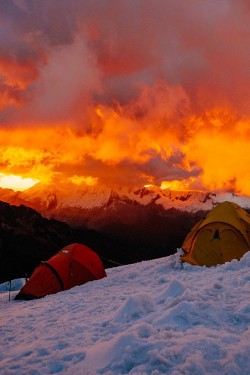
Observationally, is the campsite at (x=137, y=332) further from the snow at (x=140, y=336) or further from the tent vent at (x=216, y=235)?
the tent vent at (x=216, y=235)

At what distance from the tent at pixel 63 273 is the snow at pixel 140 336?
13.1ft

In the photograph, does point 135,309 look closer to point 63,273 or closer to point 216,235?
point 63,273

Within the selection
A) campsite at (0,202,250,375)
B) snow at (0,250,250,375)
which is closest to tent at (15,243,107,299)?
campsite at (0,202,250,375)

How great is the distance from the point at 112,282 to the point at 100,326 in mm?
7774

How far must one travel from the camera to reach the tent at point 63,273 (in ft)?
49.9

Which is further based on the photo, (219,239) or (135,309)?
(219,239)

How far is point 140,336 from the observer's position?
6.40 metres

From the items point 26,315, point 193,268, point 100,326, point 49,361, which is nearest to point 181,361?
point 49,361

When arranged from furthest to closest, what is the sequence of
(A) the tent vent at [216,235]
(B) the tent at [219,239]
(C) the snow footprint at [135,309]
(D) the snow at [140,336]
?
(A) the tent vent at [216,235] → (B) the tent at [219,239] → (C) the snow footprint at [135,309] → (D) the snow at [140,336]

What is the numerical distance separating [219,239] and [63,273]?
779 cm

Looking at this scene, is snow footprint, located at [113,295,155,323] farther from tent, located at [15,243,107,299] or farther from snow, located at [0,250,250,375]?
tent, located at [15,243,107,299]

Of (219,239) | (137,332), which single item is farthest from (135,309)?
(219,239)

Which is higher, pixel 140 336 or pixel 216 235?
pixel 216 235

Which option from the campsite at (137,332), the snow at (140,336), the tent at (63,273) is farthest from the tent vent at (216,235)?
the tent at (63,273)
